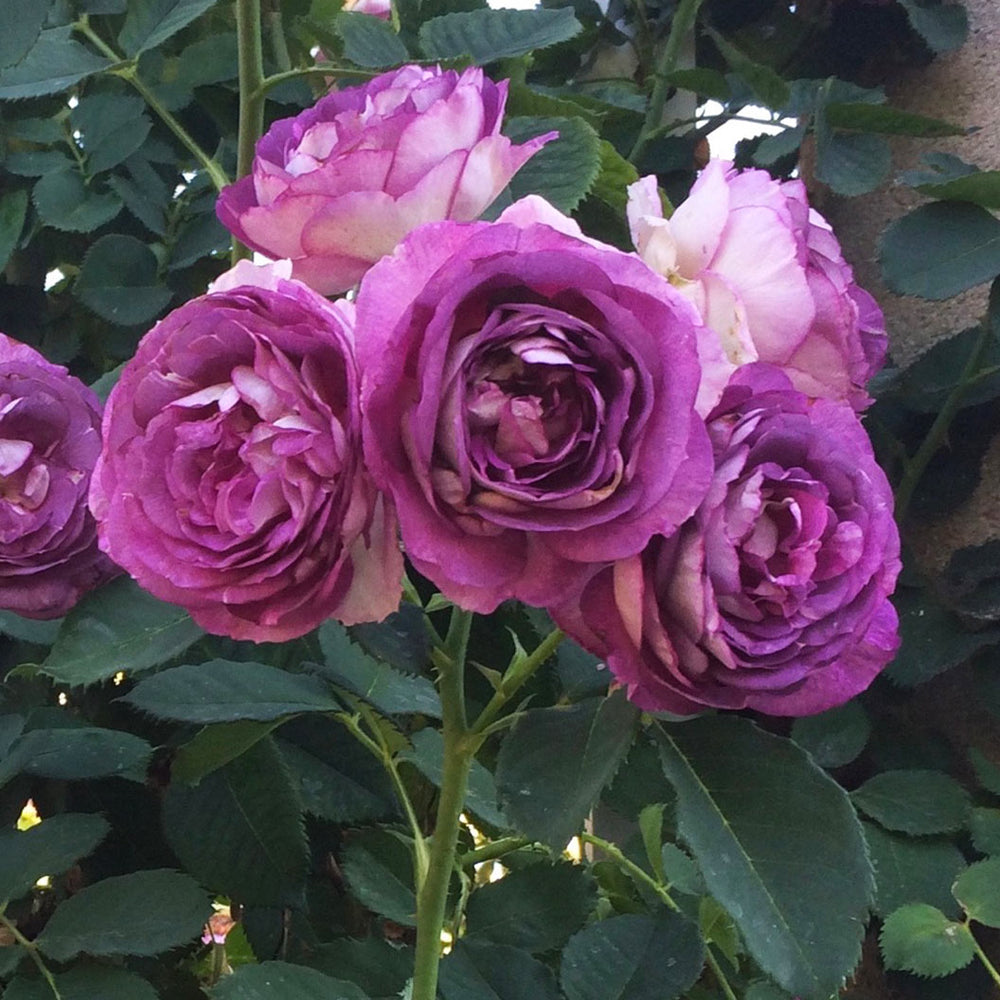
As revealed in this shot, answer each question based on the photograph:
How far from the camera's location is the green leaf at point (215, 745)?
0.47 m

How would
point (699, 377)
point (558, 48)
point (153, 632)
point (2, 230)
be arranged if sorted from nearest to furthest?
point (699, 377)
point (153, 632)
point (2, 230)
point (558, 48)

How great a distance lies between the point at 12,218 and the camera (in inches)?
27.9

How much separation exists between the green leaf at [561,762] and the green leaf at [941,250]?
52cm

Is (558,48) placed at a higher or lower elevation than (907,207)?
higher

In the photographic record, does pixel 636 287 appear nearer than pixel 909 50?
Yes

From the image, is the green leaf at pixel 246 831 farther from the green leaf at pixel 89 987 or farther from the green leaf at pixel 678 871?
the green leaf at pixel 678 871

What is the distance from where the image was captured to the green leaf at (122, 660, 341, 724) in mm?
439

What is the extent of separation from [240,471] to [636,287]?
12 centimetres

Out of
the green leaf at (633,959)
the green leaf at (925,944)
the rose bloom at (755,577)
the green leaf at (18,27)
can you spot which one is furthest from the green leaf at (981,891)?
the green leaf at (18,27)

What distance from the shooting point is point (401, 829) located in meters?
0.60

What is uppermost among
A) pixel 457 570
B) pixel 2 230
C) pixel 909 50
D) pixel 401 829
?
pixel 457 570

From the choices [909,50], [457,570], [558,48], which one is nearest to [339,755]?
[457,570]

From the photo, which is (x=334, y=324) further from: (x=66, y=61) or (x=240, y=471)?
(x=66, y=61)

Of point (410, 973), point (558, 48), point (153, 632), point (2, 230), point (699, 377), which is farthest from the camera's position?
point (558, 48)
